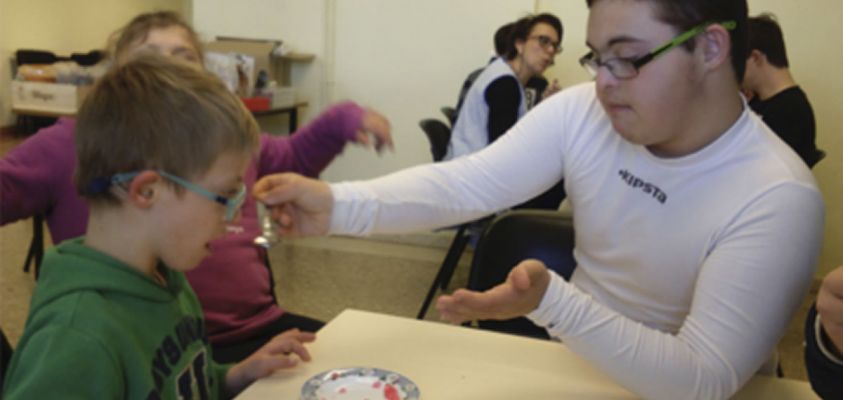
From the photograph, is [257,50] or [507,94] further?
[257,50]

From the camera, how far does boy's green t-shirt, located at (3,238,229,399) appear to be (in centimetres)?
84

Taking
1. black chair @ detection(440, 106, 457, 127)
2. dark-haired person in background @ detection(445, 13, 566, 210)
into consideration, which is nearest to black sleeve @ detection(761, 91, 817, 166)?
dark-haired person in background @ detection(445, 13, 566, 210)

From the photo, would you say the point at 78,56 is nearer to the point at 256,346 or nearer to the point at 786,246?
the point at 256,346

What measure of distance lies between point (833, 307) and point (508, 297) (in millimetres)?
407

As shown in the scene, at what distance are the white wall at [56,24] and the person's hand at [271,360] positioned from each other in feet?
19.8

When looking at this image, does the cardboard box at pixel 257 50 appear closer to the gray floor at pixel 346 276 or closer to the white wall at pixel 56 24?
the gray floor at pixel 346 276

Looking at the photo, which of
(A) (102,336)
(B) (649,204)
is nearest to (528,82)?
(B) (649,204)

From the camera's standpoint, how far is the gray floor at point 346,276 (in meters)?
3.18

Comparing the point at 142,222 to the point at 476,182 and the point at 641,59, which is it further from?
the point at 641,59

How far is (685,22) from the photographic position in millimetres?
1152

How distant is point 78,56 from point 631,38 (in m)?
7.69

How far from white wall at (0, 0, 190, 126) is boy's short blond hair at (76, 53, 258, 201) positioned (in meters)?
6.03

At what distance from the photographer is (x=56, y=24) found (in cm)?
771

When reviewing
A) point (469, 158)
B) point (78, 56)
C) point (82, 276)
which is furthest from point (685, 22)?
point (78, 56)
